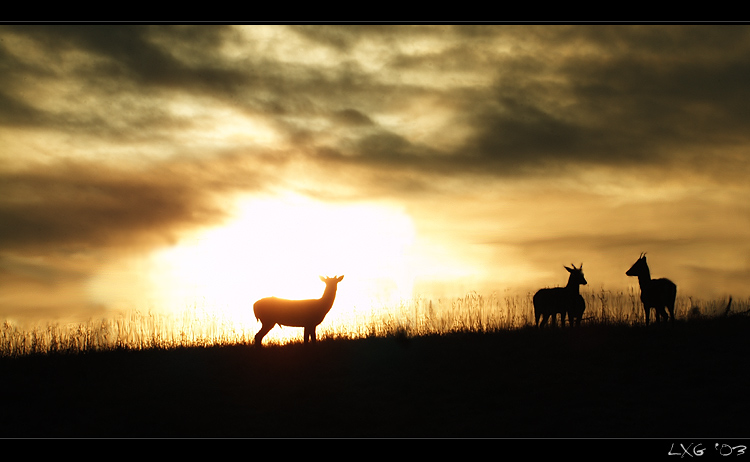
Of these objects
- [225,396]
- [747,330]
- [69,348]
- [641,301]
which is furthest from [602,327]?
[69,348]

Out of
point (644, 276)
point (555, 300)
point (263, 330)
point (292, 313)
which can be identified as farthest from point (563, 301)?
point (263, 330)

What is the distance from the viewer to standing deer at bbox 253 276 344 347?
55.1ft

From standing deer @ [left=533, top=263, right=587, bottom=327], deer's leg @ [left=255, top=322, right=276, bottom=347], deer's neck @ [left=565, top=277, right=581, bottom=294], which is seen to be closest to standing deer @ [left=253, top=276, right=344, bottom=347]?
deer's leg @ [left=255, top=322, right=276, bottom=347]

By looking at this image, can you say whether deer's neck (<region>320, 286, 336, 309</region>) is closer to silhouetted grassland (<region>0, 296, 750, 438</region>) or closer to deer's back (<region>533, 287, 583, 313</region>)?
silhouetted grassland (<region>0, 296, 750, 438</region>)

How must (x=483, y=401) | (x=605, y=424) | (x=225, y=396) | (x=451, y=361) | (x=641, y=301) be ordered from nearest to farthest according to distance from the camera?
(x=605, y=424) < (x=483, y=401) < (x=225, y=396) < (x=451, y=361) < (x=641, y=301)

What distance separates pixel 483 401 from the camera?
12.0 metres

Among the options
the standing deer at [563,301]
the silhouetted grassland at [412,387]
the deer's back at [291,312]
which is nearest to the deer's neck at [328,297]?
the deer's back at [291,312]

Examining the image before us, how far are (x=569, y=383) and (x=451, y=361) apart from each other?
2.84m

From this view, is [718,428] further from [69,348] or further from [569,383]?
[69,348]

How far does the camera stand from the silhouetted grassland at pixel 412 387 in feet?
35.9

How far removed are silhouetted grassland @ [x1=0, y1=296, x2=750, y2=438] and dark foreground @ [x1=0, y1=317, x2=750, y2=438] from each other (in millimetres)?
41

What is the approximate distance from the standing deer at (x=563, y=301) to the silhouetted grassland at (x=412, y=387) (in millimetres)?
1338

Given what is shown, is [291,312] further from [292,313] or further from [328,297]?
[328,297]

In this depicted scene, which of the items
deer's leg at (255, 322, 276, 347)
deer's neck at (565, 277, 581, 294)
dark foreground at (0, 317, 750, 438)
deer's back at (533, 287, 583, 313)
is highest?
deer's neck at (565, 277, 581, 294)
